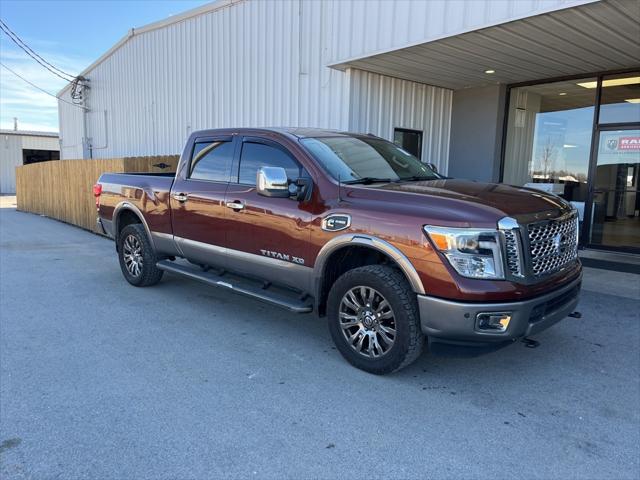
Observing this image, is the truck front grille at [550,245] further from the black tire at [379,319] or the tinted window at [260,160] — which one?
the tinted window at [260,160]

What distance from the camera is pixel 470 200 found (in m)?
3.66

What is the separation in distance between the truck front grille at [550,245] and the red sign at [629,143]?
19.5ft

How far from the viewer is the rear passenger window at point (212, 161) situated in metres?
5.37

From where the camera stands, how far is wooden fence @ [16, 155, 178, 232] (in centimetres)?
1179

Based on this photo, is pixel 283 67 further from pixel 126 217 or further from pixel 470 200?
pixel 470 200

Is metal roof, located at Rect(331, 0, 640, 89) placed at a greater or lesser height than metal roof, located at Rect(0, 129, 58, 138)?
greater

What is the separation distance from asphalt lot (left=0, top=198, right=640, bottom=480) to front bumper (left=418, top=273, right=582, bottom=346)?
0.52 m

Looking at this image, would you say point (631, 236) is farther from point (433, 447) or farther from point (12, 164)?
point (12, 164)

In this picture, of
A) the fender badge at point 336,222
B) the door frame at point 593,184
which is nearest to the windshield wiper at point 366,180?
the fender badge at point 336,222

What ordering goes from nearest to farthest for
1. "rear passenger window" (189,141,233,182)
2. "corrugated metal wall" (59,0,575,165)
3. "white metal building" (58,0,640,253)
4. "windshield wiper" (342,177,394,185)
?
"windshield wiper" (342,177,394,185), "rear passenger window" (189,141,233,182), "white metal building" (58,0,640,253), "corrugated metal wall" (59,0,575,165)

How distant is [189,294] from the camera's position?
649cm

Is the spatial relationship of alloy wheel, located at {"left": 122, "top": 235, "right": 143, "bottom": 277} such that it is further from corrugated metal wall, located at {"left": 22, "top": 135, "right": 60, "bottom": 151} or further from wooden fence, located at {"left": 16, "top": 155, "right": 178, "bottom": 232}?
corrugated metal wall, located at {"left": 22, "top": 135, "right": 60, "bottom": 151}

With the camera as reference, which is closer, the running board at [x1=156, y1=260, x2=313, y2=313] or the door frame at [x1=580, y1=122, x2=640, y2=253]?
the running board at [x1=156, y1=260, x2=313, y2=313]

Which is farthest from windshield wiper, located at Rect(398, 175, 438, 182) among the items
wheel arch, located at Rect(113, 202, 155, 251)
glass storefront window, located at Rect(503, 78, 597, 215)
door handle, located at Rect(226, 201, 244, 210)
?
glass storefront window, located at Rect(503, 78, 597, 215)
